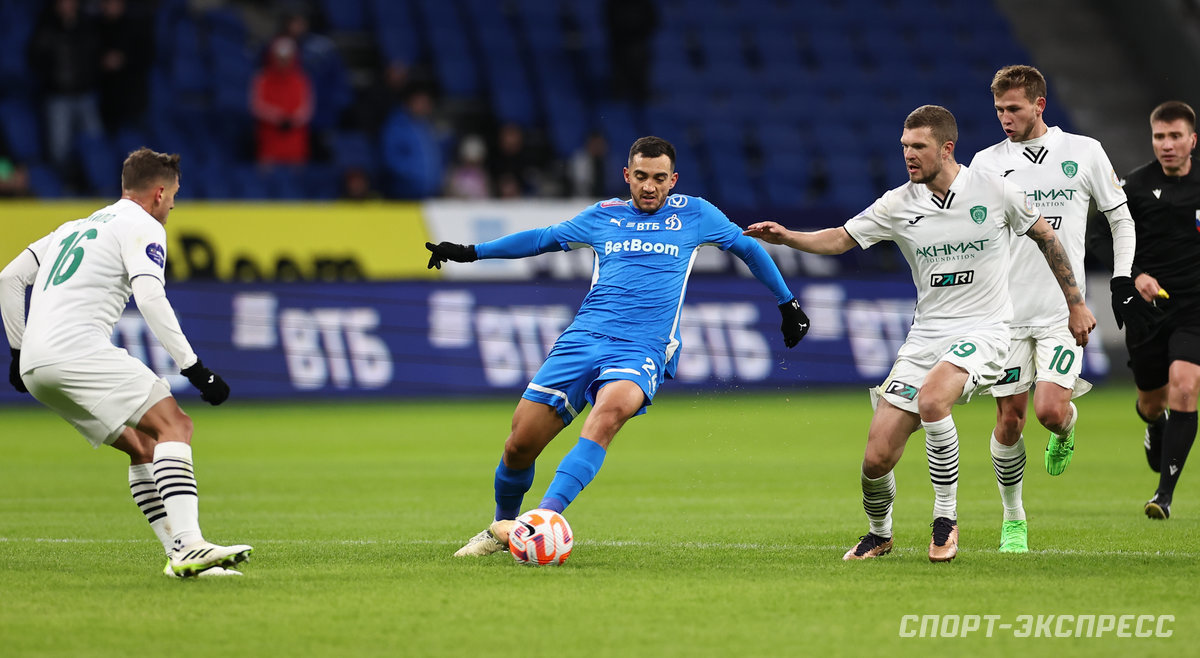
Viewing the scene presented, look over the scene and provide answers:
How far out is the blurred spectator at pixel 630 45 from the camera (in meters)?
23.8

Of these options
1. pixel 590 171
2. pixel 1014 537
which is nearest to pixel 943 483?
pixel 1014 537

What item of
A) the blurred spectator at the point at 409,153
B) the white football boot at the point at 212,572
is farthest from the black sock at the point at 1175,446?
the blurred spectator at the point at 409,153

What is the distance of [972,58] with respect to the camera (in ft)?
91.1

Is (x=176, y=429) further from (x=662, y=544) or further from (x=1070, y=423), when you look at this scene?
(x=1070, y=423)

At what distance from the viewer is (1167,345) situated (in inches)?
393

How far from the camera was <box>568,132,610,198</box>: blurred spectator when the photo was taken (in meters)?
22.2

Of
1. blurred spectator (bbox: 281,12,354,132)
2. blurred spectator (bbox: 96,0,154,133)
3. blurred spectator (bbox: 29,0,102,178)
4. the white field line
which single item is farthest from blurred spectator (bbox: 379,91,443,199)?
the white field line

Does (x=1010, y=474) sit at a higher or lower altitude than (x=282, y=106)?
lower

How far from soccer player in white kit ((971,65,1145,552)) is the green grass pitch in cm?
75

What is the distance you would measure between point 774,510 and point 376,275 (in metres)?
11.0

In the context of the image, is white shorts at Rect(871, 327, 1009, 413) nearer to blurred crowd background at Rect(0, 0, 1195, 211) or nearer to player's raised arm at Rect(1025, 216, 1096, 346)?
player's raised arm at Rect(1025, 216, 1096, 346)

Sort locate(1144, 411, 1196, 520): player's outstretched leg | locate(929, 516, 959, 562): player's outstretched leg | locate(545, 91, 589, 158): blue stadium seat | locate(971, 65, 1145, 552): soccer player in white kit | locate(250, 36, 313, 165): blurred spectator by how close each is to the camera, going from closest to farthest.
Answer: locate(929, 516, 959, 562): player's outstretched leg → locate(971, 65, 1145, 552): soccer player in white kit → locate(1144, 411, 1196, 520): player's outstretched leg → locate(250, 36, 313, 165): blurred spectator → locate(545, 91, 589, 158): blue stadium seat

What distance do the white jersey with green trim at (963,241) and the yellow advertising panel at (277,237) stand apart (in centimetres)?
1224

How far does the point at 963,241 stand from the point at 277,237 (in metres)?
13.2
